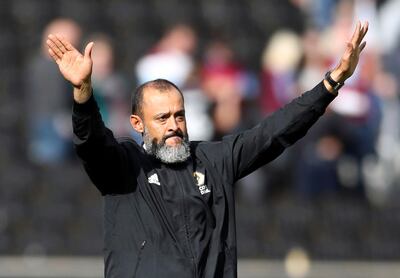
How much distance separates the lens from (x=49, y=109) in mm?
12688

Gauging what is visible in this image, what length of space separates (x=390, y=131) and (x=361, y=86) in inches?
26.2

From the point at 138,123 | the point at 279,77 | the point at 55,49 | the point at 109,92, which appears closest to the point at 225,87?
the point at 279,77

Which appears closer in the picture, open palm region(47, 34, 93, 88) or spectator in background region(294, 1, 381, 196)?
open palm region(47, 34, 93, 88)

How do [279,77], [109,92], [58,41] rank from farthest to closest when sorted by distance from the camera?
→ 1. [279,77]
2. [109,92]
3. [58,41]

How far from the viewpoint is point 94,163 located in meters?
5.95

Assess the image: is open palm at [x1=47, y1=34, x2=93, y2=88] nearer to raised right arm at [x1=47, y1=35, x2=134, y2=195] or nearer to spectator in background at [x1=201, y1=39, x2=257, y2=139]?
raised right arm at [x1=47, y1=35, x2=134, y2=195]

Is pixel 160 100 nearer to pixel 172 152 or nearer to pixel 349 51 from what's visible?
pixel 172 152

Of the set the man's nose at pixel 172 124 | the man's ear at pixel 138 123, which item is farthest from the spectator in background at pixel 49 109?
Answer: the man's nose at pixel 172 124

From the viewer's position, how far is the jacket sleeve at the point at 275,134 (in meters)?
6.26

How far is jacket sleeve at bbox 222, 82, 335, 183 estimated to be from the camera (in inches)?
247

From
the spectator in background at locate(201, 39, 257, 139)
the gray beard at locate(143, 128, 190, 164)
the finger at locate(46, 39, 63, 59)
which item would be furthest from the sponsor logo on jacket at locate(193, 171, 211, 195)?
the spectator in background at locate(201, 39, 257, 139)

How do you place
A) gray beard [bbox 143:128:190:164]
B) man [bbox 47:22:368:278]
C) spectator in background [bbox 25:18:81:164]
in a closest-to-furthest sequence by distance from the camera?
man [bbox 47:22:368:278], gray beard [bbox 143:128:190:164], spectator in background [bbox 25:18:81:164]

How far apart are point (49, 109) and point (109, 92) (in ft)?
1.99

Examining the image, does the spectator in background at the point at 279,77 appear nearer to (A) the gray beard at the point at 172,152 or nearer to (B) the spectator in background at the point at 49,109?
(B) the spectator in background at the point at 49,109
